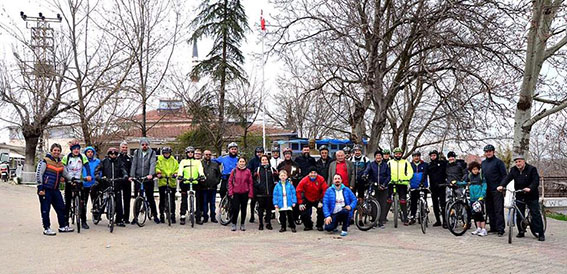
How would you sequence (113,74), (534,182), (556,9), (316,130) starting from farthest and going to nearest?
(316,130) → (113,74) → (556,9) → (534,182)

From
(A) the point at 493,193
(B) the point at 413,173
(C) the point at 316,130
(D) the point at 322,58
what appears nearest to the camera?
(A) the point at 493,193

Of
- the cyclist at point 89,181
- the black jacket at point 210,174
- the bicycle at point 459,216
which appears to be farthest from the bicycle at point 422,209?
the cyclist at point 89,181

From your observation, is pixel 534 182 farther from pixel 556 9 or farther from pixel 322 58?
pixel 322 58

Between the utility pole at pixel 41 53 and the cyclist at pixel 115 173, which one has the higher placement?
the utility pole at pixel 41 53

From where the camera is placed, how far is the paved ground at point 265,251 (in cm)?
720

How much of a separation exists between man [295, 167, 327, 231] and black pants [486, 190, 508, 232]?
3477 millimetres

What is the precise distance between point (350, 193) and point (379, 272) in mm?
3571

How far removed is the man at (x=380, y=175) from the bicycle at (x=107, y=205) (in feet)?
18.2

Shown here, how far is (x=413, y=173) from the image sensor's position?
11.5 m

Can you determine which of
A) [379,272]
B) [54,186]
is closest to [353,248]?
[379,272]

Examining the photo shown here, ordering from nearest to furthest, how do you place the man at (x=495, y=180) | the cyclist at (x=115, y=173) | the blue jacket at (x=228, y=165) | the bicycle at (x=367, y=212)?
1. the man at (x=495, y=180)
2. the bicycle at (x=367, y=212)
3. the cyclist at (x=115, y=173)
4. the blue jacket at (x=228, y=165)

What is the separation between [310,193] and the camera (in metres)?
10.9

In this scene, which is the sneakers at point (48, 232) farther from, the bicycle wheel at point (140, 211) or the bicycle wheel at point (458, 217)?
the bicycle wheel at point (458, 217)

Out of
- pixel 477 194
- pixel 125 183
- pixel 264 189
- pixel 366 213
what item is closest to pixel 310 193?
pixel 264 189
